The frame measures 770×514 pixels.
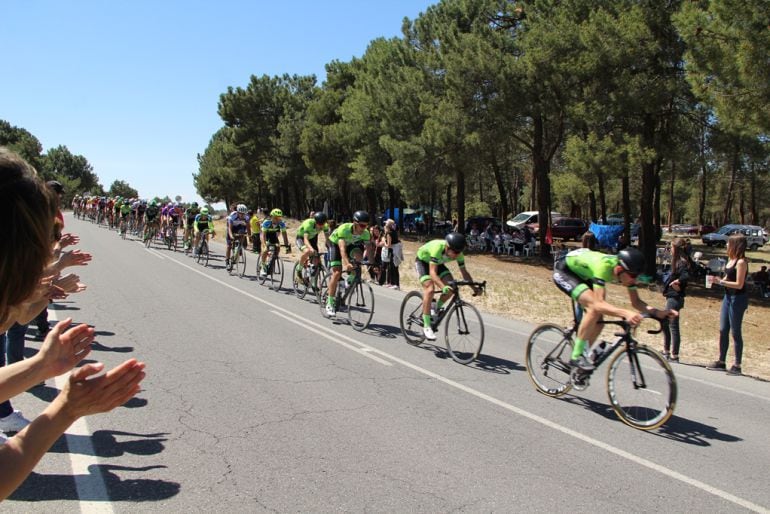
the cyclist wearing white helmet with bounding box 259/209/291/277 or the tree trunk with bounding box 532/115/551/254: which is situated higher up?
the tree trunk with bounding box 532/115/551/254

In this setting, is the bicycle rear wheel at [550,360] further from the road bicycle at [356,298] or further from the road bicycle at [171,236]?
the road bicycle at [171,236]

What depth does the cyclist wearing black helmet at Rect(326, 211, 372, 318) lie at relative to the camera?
10.1m

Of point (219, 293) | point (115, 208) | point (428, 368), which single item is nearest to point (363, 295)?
point (428, 368)

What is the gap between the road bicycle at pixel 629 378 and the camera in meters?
5.63

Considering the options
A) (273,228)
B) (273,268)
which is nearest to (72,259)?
(273,228)

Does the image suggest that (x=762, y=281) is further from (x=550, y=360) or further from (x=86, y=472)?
(x=86, y=472)

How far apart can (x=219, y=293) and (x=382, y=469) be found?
32.7ft

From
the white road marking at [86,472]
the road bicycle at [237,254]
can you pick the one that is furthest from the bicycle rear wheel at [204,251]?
the white road marking at [86,472]

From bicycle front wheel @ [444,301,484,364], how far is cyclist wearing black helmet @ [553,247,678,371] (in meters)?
1.72

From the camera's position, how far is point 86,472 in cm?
419

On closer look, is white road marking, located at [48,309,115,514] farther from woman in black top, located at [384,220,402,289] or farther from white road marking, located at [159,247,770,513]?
woman in black top, located at [384,220,402,289]

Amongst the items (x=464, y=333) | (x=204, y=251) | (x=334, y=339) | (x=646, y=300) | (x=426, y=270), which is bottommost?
(x=646, y=300)

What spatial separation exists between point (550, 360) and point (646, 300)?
1225 cm

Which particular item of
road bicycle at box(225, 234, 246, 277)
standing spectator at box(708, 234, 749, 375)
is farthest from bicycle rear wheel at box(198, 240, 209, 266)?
standing spectator at box(708, 234, 749, 375)
